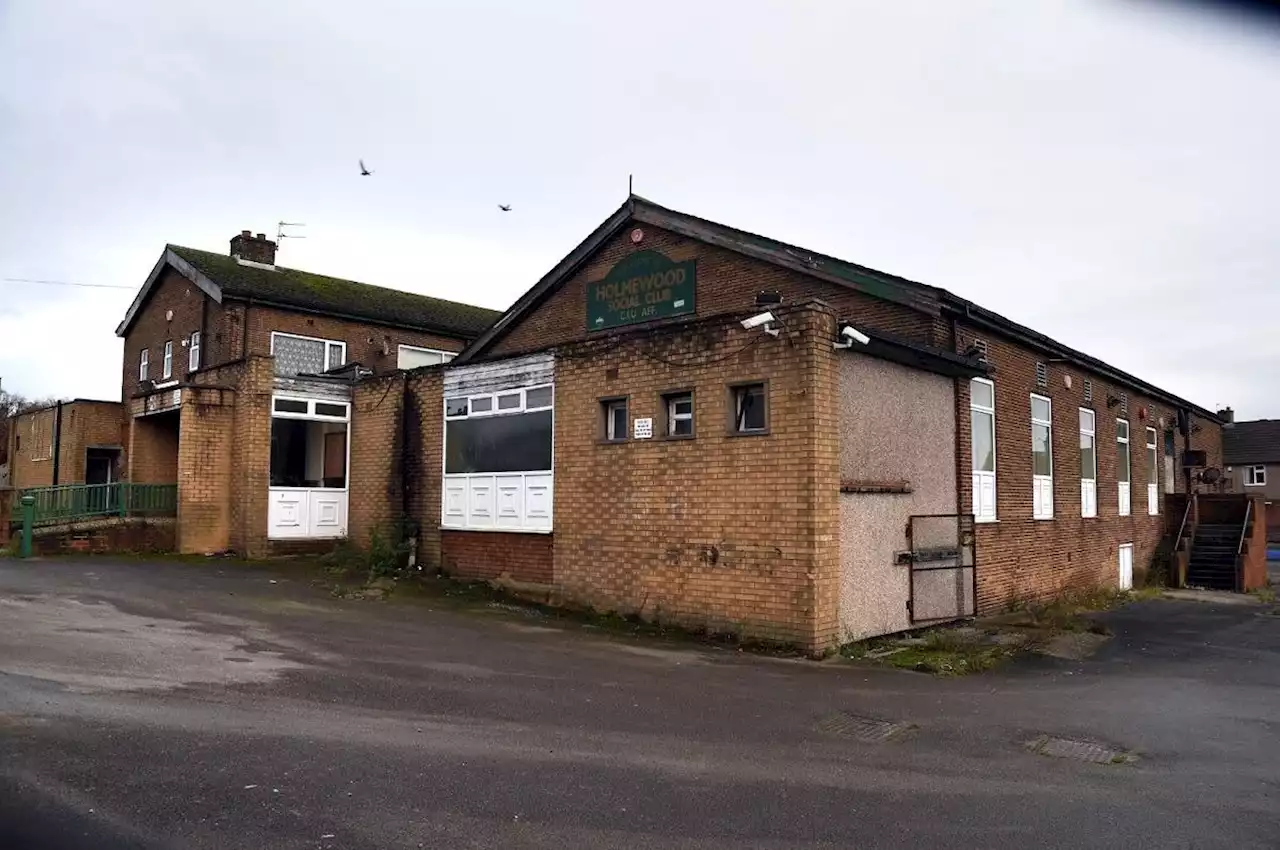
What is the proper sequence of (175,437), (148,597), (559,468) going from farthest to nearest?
(175,437), (559,468), (148,597)

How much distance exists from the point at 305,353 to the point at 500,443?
11960 millimetres

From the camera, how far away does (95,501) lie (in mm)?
17859

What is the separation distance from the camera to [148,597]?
12.2 m

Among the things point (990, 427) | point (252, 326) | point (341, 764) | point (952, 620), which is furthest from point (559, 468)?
point (252, 326)

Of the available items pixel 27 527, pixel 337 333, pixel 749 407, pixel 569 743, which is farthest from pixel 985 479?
pixel 337 333

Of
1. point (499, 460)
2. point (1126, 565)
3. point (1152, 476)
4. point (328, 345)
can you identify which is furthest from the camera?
point (328, 345)

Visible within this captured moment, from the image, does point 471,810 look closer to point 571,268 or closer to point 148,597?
point 148,597

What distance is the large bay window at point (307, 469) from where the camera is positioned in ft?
57.5

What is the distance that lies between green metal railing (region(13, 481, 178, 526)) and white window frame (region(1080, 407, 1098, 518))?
694 inches

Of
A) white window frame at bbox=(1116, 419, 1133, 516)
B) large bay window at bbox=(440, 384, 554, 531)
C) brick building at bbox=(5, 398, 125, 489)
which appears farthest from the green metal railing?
white window frame at bbox=(1116, 419, 1133, 516)

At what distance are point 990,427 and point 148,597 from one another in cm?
1228

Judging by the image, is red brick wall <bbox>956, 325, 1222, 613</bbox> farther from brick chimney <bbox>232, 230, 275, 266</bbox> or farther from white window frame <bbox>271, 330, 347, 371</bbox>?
brick chimney <bbox>232, 230, 275, 266</bbox>

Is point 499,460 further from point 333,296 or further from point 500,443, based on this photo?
point 333,296

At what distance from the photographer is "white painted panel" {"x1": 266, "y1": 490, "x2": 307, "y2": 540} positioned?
57.0ft
